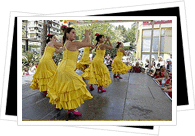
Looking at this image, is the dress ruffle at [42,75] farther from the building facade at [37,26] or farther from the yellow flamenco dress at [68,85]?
the yellow flamenco dress at [68,85]

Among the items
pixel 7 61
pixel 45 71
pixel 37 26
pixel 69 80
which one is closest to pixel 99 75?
pixel 45 71

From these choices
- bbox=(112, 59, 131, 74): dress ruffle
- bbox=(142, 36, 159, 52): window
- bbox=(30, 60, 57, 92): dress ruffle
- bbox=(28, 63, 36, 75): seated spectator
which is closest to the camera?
bbox=(30, 60, 57, 92): dress ruffle

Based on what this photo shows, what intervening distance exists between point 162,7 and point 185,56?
1031 mm

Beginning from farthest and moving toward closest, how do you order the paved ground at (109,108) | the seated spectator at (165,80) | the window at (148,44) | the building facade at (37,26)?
the window at (148,44) → the seated spectator at (165,80) → the building facade at (37,26) → the paved ground at (109,108)

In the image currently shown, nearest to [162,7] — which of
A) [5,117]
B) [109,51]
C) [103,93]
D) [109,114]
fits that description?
[109,114]

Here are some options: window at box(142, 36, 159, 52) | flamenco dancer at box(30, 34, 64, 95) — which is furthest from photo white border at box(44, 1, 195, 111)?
window at box(142, 36, 159, 52)

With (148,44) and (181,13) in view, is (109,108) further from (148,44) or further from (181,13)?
(148,44)

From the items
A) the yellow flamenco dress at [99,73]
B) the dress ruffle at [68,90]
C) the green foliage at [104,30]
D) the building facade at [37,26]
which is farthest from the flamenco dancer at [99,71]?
the dress ruffle at [68,90]

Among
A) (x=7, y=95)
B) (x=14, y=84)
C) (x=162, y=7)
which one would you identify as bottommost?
(x=7, y=95)

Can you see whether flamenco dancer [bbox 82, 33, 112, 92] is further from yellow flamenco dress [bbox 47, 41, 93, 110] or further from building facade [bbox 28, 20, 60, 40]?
yellow flamenco dress [bbox 47, 41, 93, 110]

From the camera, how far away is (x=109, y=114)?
2.95 metres

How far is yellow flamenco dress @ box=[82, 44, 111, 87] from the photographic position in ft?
14.4

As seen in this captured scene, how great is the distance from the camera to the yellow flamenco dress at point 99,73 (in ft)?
14.4

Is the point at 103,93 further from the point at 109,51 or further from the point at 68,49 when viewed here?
the point at 109,51
